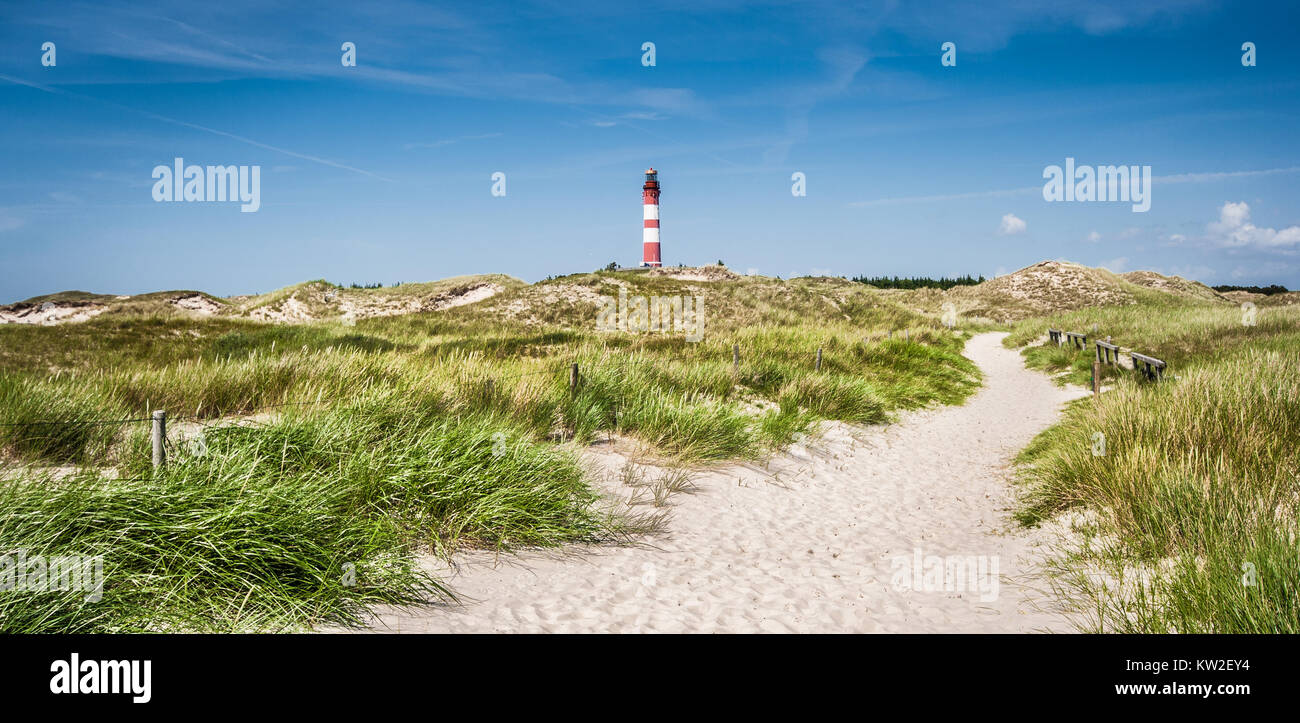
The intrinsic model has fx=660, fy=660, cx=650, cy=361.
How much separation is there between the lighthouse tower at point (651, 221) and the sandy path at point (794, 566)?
4687 centimetres

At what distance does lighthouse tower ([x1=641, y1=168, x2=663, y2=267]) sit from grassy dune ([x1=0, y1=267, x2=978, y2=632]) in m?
43.2

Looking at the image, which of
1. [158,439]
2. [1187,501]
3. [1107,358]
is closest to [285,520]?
[158,439]

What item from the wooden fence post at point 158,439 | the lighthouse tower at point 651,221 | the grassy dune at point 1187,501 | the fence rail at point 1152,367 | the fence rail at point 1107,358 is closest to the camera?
the grassy dune at point 1187,501

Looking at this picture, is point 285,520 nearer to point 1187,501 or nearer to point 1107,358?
point 1187,501

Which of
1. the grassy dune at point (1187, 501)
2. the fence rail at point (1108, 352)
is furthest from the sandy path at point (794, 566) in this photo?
the fence rail at point (1108, 352)

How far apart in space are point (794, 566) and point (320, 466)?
4.48 meters

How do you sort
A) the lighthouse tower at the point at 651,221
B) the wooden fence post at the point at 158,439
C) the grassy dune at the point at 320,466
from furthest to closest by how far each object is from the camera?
the lighthouse tower at the point at 651,221
the wooden fence post at the point at 158,439
the grassy dune at the point at 320,466

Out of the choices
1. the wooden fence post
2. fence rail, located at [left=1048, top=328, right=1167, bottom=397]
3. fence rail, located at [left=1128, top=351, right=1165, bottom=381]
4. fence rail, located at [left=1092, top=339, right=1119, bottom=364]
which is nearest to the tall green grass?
the wooden fence post

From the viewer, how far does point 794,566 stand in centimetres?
624

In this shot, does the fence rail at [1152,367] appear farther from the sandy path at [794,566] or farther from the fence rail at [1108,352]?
the sandy path at [794,566]

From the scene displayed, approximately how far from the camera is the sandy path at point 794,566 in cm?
470

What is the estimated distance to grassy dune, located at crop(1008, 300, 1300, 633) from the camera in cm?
346
